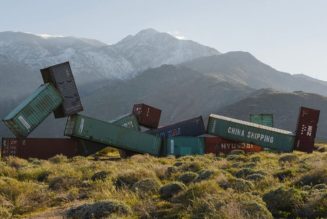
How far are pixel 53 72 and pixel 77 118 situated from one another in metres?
4.76

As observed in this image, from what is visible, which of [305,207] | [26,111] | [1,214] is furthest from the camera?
[26,111]

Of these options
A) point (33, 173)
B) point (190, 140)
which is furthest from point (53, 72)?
point (33, 173)

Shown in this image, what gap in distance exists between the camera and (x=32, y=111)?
38.4 meters

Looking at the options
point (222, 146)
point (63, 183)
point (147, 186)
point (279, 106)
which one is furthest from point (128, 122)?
point (279, 106)

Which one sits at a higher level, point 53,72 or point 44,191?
point 53,72

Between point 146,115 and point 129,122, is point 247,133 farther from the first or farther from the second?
point 129,122

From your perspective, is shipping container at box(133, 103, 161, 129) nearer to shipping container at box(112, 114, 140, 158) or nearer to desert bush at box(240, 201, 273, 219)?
shipping container at box(112, 114, 140, 158)

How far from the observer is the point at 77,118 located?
39.1 m

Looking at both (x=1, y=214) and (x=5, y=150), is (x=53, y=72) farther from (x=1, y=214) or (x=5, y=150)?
(x=1, y=214)

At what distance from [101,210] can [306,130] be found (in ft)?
132

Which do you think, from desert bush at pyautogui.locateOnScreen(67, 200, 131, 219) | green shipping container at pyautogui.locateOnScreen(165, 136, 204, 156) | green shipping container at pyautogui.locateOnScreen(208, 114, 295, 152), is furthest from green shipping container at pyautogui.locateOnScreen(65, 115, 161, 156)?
desert bush at pyautogui.locateOnScreen(67, 200, 131, 219)

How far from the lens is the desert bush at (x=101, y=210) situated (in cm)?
1108

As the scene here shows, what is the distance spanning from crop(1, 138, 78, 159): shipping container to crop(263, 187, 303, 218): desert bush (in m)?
30.2

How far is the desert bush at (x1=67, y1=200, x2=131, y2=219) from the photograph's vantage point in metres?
11.1
